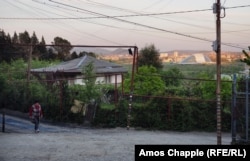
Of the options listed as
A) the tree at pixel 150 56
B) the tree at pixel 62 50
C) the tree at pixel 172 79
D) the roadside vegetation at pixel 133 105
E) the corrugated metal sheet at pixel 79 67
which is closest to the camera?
the roadside vegetation at pixel 133 105

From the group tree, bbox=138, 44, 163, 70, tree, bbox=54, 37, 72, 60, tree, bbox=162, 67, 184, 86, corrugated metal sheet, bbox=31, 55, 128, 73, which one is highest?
tree, bbox=54, 37, 72, 60

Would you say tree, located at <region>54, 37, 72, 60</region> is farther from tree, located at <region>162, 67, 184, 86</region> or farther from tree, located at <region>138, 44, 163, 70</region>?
tree, located at <region>162, 67, 184, 86</region>

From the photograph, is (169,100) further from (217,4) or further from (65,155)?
(65,155)

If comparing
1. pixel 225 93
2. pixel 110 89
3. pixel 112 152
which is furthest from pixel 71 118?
pixel 112 152

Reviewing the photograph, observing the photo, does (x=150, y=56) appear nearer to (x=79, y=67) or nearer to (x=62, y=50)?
(x=79, y=67)

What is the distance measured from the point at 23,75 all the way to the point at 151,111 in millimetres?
19291

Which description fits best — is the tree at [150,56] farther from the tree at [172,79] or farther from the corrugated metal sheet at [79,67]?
the tree at [172,79]

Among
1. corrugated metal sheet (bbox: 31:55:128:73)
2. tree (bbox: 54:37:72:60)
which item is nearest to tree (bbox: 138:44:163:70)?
corrugated metal sheet (bbox: 31:55:128:73)

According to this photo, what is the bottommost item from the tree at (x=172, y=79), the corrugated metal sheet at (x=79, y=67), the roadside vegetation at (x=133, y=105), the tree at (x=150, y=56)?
the roadside vegetation at (x=133, y=105)

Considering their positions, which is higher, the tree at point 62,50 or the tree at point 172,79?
the tree at point 62,50

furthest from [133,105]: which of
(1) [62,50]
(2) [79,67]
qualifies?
(1) [62,50]

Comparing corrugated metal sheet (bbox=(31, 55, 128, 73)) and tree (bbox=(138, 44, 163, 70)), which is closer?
corrugated metal sheet (bbox=(31, 55, 128, 73))

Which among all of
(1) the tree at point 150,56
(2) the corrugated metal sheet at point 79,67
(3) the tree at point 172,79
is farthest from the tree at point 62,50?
(3) the tree at point 172,79

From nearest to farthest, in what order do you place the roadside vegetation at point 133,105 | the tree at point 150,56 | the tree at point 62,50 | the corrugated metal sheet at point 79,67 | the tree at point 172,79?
the roadside vegetation at point 133,105 → the corrugated metal sheet at point 79,67 → the tree at point 172,79 → the tree at point 150,56 → the tree at point 62,50
